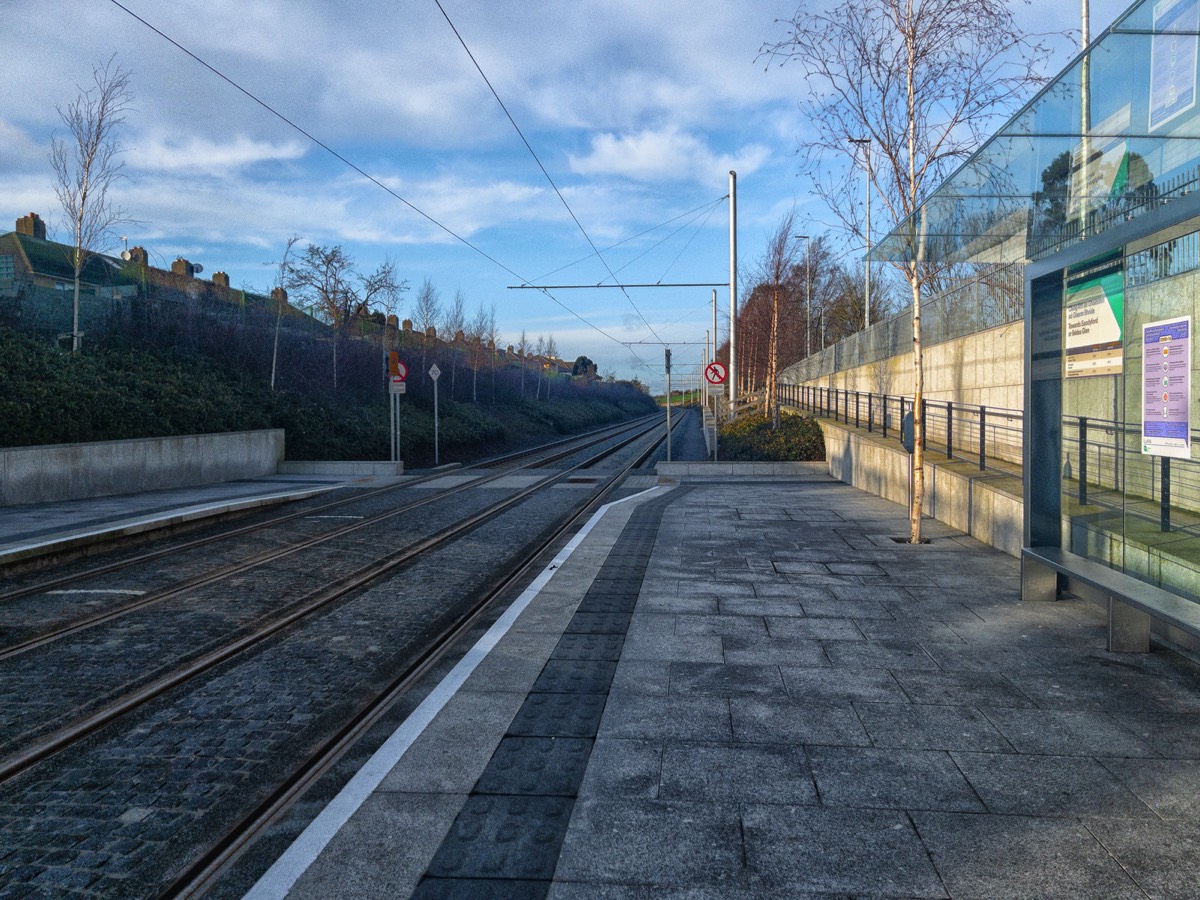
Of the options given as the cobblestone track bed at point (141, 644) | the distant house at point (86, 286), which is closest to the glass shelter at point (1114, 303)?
the cobblestone track bed at point (141, 644)

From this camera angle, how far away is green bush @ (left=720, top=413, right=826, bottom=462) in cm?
2159

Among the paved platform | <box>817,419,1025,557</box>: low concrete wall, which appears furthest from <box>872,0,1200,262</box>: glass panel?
the paved platform

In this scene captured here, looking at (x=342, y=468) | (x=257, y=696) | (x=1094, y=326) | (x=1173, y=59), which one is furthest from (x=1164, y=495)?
(x=342, y=468)

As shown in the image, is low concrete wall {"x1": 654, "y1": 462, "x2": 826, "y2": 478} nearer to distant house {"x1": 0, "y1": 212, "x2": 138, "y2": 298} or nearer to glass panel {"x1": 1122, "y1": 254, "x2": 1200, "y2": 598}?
distant house {"x1": 0, "y1": 212, "x2": 138, "y2": 298}

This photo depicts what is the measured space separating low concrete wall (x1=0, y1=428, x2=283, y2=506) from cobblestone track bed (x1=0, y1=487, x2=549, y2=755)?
7.26m

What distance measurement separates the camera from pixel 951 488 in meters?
11.4

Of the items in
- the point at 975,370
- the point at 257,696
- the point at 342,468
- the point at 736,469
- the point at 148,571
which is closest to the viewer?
the point at 257,696

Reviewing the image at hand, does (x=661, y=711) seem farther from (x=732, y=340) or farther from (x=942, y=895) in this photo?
(x=732, y=340)

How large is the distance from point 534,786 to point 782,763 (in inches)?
46.8

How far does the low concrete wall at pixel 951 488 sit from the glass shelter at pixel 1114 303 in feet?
3.49

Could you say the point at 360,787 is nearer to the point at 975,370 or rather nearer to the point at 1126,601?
the point at 1126,601

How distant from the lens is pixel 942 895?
2.85 meters

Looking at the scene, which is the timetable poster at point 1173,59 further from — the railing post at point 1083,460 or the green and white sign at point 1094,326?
the railing post at point 1083,460

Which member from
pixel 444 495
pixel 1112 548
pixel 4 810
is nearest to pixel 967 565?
pixel 1112 548
